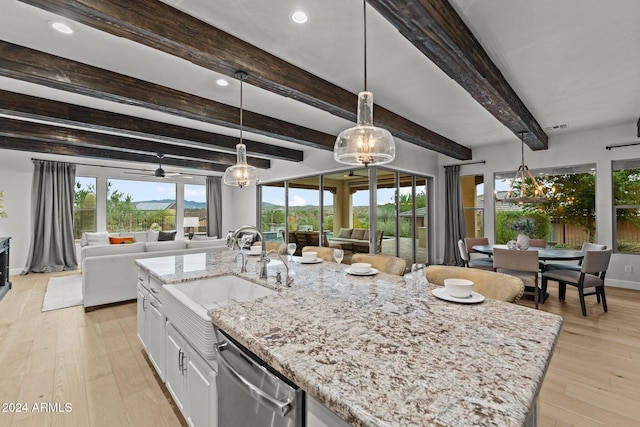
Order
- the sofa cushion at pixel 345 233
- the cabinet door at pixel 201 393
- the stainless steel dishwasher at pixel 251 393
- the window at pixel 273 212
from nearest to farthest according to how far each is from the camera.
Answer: the stainless steel dishwasher at pixel 251 393 < the cabinet door at pixel 201 393 < the sofa cushion at pixel 345 233 < the window at pixel 273 212

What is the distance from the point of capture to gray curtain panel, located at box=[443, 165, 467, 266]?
6.56 m

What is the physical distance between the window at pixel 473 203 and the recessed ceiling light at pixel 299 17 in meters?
5.70

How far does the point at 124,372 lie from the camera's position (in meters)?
2.42

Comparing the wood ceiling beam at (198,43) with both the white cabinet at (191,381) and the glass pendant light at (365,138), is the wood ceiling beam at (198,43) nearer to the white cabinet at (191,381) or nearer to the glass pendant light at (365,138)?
the glass pendant light at (365,138)

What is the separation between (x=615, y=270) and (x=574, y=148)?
7.09 ft

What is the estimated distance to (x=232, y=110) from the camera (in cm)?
385

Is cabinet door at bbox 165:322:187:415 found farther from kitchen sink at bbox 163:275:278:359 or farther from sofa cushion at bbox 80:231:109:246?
sofa cushion at bbox 80:231:109:246

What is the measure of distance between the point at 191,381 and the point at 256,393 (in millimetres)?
786

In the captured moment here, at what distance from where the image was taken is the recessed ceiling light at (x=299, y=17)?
200 cm

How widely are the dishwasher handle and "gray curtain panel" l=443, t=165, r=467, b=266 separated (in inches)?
251

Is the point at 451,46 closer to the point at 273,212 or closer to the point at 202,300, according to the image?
the point at 202,300

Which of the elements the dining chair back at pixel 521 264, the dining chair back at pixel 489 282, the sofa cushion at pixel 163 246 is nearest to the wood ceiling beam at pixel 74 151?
the sofa cushion at pixel 163 246

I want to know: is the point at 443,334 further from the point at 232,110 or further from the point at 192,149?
the point at 192,149

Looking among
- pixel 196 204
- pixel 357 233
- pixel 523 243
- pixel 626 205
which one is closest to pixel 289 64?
pixel 357 233
